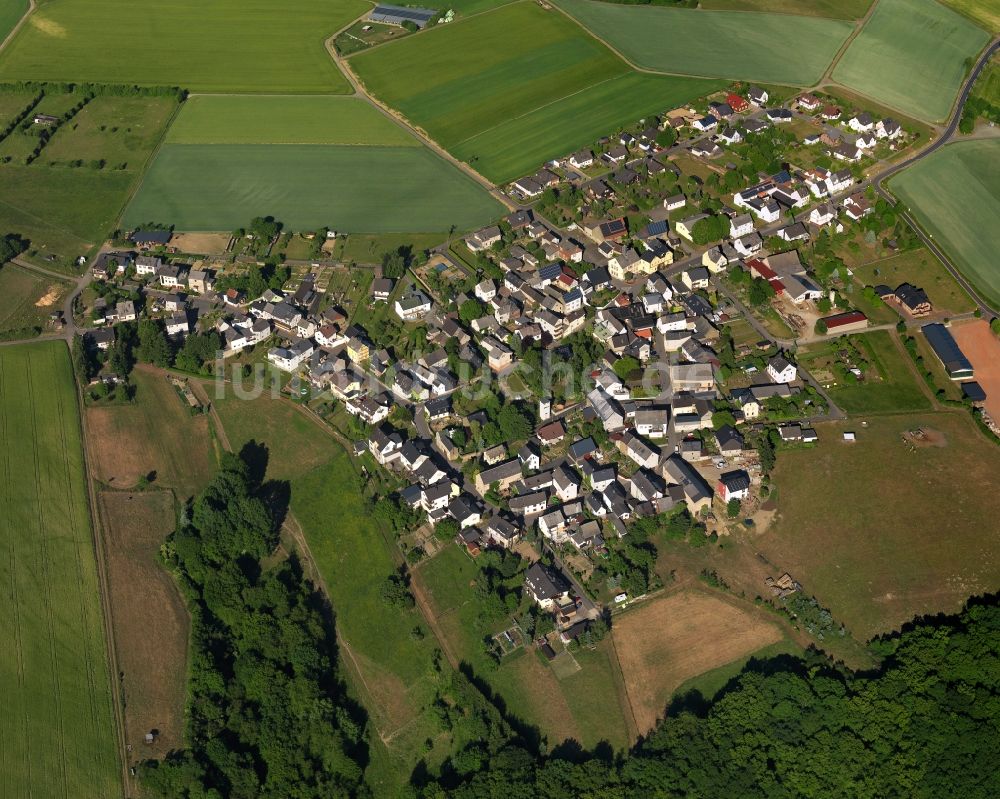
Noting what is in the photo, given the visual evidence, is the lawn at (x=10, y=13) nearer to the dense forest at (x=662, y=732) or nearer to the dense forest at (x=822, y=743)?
the dense forest at (x=662, y=732)

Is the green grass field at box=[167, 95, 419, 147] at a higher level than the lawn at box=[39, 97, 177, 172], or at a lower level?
higher

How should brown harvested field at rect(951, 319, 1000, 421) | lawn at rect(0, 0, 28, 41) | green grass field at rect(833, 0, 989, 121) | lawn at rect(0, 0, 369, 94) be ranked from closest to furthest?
brown harvested field at rect(951, 319, 1000, 421), green grass field at rect(833, 0, 989, 121), lawn at rect(0, 0, 369, 94), lawn at rect(0, 0, 28, 41)

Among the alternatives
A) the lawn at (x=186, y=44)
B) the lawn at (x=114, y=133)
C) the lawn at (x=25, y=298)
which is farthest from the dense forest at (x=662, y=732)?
the lawn at (x=186, y=44)

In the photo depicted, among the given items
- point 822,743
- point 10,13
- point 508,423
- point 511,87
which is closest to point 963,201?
point 511,87

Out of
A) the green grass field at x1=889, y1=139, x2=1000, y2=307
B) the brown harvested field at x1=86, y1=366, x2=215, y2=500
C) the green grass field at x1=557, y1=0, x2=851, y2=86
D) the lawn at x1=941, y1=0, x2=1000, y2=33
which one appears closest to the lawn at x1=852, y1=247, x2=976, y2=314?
the green grass field at x1=889, y1=139, x2=1000, y2=307

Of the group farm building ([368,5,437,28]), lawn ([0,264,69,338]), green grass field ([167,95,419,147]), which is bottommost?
lawn ([0,264,69,338])

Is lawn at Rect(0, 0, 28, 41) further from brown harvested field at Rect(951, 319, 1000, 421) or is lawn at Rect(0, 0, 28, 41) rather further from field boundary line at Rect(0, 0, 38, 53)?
brown harvested field at Rect(951, 319, 1000, 421)

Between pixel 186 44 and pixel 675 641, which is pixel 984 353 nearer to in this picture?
pixel 675 641
